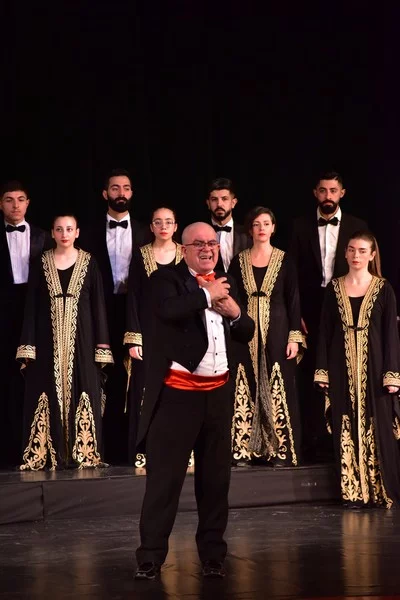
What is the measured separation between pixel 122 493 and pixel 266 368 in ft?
3.51

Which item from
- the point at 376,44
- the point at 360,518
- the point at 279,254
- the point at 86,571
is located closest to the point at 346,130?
the point at 376,44

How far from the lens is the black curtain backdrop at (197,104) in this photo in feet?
23.9

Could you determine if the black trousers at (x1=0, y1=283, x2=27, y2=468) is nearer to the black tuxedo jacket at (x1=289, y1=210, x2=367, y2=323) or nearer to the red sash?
the black tuxedo jacket at (x1=289, y1=210, x2=367, y2=323)

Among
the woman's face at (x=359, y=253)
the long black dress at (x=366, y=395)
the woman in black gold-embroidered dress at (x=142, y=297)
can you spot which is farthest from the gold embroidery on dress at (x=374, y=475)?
the woman in black gold-embroidered dress at (x=142, y=297)

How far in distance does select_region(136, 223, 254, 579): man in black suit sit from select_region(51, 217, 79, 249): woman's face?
6.66 feet

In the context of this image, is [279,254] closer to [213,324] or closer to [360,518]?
[360,518]

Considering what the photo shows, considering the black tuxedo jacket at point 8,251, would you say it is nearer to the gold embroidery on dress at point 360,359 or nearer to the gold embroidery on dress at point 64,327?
the gold embroidery on dress at point 64,327

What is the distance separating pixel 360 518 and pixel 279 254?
155 centimetres

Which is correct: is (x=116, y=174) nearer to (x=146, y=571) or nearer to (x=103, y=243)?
(x=103, y=243)

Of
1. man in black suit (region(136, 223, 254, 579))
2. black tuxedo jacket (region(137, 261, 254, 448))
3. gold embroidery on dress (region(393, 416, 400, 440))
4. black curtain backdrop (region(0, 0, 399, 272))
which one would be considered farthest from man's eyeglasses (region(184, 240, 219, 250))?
black curtain backdrop (region(0, 0, 399, 272))

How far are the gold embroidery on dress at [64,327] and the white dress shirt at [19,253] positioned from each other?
0.29m

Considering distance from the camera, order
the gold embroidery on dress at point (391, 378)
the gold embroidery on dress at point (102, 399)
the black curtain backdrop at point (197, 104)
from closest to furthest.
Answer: the gold embroidery on dress at point (391, 378) < the gold embroidery on dress at point (102, 399) < the black curtain backdrop at point (197, 104)

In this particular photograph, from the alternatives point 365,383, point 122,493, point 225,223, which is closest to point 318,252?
point 225,223

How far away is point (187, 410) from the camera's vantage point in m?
4.46
